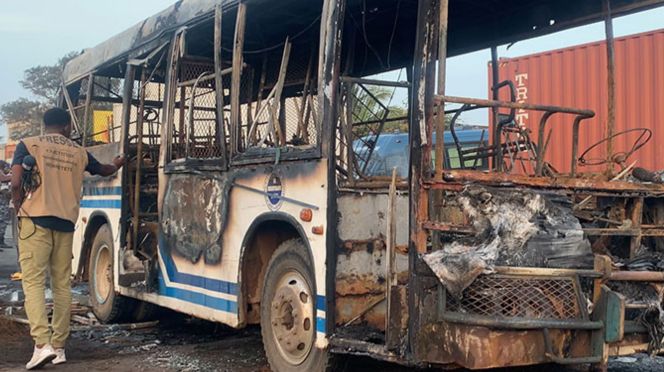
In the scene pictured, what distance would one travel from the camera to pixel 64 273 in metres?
6.29

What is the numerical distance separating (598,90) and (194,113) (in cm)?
728

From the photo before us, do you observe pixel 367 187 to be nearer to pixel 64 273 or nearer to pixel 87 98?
pixel 64 273

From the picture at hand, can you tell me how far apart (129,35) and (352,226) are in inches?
167

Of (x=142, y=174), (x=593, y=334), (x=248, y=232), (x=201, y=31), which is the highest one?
(x=201, y=31)

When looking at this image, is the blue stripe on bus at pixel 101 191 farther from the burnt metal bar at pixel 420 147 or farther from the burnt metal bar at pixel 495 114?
the burnt metal bar at pixel 420 147

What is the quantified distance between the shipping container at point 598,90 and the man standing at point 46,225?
7.03 metres

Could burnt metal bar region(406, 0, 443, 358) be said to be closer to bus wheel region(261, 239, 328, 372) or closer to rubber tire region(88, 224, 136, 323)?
bus wheel region(261, 239, 328, 372)

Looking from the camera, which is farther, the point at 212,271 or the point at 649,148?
the point at 649,148

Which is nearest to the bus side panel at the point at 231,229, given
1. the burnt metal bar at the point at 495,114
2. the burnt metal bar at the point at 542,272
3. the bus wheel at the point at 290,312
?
the bus wheel at the point at 290,312

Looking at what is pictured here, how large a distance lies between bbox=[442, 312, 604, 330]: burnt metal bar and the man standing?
3.49 metres

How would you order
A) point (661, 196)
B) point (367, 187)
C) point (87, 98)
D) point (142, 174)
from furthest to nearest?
point (87, 98), point (142, 174), point (367, 187), point (661, 196)

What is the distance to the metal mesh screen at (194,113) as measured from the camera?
6.79m

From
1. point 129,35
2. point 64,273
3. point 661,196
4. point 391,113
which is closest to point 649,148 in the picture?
point 391,113

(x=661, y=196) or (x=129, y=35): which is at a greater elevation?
(x=129, y=35)
